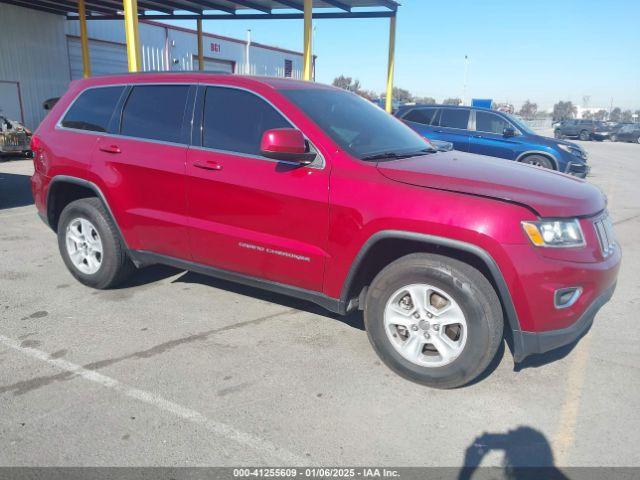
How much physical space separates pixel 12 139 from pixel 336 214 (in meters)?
13.6

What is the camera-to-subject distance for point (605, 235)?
10.4 ft

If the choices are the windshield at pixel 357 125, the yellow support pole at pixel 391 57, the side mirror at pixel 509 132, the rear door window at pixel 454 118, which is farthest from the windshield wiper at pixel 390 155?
the yellow support pole at pixel 391 57

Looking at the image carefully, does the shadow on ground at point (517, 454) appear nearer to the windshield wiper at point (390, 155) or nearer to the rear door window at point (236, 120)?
the windshield wiper at point (390, 155)

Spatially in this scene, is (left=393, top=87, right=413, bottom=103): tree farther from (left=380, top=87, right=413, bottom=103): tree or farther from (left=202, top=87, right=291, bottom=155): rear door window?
(left=202, top=87, right=291, bottom=155): rear door window

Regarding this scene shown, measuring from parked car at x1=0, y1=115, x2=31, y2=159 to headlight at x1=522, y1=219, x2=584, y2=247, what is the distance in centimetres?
1451

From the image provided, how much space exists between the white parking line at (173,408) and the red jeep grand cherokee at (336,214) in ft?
3.39

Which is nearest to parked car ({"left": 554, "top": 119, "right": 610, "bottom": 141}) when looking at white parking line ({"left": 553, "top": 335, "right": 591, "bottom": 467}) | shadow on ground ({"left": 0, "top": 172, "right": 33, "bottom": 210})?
shadow on ground ({"left": 0, "top": 172, "right": 33, "bottom": 210})

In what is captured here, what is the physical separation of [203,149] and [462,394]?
2.48 m

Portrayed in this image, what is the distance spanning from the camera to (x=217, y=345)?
362 cm

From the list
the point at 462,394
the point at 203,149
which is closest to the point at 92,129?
the point at 203,149

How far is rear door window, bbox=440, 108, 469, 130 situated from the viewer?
440 inches

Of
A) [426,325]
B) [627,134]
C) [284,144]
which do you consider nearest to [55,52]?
[284,144]

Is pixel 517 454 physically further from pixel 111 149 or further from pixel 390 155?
pixel 111 149

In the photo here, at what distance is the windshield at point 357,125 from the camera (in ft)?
11.5
